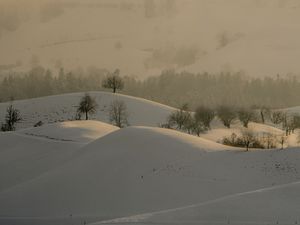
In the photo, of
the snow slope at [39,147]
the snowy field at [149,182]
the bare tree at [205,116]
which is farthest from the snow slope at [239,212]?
the bare tree at [205,116]

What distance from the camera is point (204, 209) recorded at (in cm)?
3050

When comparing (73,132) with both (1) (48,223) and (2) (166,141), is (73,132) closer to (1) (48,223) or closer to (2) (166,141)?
(2) (166,141)

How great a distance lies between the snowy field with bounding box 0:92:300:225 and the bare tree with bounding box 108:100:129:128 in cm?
4562

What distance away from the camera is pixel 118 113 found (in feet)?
381

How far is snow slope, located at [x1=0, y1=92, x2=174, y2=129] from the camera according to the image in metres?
117

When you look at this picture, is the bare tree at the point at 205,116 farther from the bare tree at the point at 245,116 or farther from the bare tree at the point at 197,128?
the bare tree at the point at 245,116

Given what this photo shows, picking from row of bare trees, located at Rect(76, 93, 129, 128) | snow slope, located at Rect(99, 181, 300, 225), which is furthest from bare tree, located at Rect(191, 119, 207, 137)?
snow slope, located at Rect(99, 181, 300, 225)

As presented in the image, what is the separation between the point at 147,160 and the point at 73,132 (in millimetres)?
26270

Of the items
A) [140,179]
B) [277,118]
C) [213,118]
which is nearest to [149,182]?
[140,179]

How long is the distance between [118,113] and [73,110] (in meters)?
11.9

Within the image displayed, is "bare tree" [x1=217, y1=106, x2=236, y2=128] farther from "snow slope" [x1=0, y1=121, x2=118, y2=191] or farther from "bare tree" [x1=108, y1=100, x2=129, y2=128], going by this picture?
"snow slope" [x1=0, y1=121, x2=118, y2=191]

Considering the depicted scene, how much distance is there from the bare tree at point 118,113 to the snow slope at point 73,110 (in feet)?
3.61

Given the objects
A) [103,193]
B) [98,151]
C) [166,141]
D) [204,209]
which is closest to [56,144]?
[98,151]

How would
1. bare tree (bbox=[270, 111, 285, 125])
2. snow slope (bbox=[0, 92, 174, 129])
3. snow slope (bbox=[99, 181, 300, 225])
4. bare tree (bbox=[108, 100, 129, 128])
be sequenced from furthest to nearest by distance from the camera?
bare tree (bbox=[270, 111, 285, 125]) < snow slope (bbox=[0, 92, 174, 129]) < bare tree (bbox=[108, 100, 129, 128]) < snow slope (bbox=[99, 181, 300, 225])
